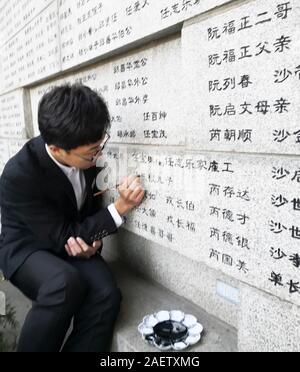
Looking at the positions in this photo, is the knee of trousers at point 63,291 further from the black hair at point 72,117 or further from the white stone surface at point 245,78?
the white stone surface at point 245,78

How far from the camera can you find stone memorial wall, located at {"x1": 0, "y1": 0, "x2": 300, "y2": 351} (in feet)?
4.55

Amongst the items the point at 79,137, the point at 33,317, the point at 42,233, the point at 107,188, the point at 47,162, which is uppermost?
the point at 79,137

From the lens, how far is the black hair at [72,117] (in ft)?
5.95

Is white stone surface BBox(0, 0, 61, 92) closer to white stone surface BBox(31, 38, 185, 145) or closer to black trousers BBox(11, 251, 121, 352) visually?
white stone surface BBox(31, 38, 185, 145)

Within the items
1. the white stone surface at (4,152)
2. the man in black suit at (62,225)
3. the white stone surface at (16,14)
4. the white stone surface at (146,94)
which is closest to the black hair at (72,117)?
the man in black suit at (62,225)

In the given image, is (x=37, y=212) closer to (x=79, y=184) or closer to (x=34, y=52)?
(x=79, y=184)

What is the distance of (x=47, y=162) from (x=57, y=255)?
0.59 metres

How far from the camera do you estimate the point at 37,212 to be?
2104mm

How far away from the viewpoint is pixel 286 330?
1.49 m

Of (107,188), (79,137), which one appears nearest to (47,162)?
(79,137)

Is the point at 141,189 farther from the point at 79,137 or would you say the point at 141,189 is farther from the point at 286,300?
the point at 286,300

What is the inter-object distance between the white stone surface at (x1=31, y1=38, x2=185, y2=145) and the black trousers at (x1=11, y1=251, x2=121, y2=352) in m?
0.91

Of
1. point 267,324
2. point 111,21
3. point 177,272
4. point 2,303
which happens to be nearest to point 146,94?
point 111,21

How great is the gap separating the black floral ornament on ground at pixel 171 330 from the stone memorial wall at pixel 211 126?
218mm
